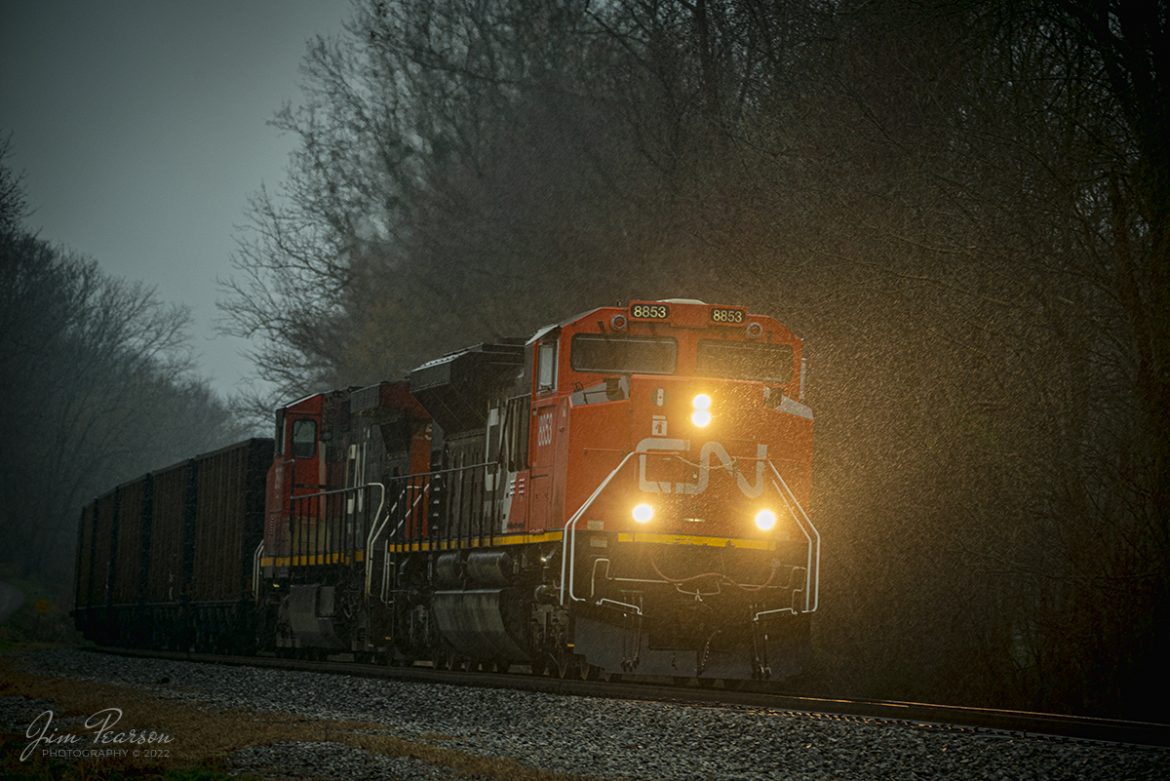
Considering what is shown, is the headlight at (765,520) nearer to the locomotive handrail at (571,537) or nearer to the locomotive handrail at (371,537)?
the locomotive handrail at (571,537)

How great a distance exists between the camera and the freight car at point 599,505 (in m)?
12.8

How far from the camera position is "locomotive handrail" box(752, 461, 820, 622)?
12812mm

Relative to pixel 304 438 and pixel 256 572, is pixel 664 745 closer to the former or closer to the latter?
pixel 304 438

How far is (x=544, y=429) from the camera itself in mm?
13820

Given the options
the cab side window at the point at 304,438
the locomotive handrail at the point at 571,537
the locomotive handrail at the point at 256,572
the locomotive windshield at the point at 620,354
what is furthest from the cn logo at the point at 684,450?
the locomotive handrail at the point at 256,572

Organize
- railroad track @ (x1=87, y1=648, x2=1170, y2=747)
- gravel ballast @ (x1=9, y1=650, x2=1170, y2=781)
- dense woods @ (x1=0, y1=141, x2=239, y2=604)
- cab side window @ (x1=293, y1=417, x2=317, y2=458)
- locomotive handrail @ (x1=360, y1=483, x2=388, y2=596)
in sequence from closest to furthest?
gravel ballast @ (x1=9, y1=650, x2=1170, y2=781) → railroad track @ (x1=87, y1=648, x2=1170, y2=747) → locomotive handrail @ (x1=360, y1=483, x2=388, y2=596) → cab side window @ (x1=293, y1=417, x2=317, y2=458) → dense woods @ (x1=0, y1=141, x2=239, y2=604)

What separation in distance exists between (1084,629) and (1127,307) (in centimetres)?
275

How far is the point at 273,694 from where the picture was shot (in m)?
12.8

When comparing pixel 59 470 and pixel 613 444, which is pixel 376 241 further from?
pixel 59 470

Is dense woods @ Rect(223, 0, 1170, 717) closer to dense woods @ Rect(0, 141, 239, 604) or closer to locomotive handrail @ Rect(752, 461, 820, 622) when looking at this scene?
locomotive handrail @ Rect(752, 461, 820, 622)

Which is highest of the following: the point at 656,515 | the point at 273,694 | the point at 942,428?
the point at 942,428

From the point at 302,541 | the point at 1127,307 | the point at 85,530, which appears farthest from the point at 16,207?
the point at 1127,307

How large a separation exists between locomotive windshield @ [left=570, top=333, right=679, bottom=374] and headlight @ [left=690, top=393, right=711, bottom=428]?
51cm

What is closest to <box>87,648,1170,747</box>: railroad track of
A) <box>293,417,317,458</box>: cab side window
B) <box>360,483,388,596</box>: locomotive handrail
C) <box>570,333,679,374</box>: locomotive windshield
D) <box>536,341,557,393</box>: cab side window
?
<box>360,483,388,596</box>: locomotive handrail
